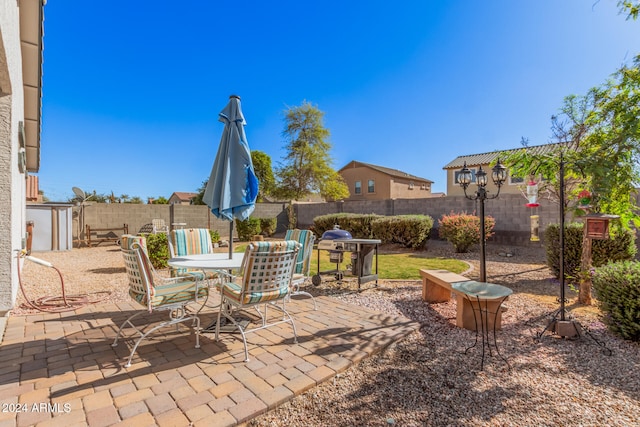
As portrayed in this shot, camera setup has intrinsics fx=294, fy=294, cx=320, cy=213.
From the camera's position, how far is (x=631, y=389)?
226 centimetres

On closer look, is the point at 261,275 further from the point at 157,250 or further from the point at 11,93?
the point at 157,250

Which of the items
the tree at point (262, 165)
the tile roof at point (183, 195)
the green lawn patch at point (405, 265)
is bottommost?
the green lawn patch at point (405, 265)

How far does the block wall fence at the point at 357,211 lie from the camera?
9.67 meters

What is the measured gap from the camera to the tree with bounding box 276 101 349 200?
20.3 metres

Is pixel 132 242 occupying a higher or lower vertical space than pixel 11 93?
lower

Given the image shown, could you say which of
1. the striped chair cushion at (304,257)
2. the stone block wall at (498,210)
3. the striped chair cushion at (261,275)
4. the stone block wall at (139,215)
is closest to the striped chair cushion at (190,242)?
the striped chair cushion at (304,257)

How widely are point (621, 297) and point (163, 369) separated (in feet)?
14.9

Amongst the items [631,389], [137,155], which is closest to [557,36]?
[631,389]

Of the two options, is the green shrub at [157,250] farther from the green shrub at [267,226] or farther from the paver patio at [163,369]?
the green shrub at [267,226]

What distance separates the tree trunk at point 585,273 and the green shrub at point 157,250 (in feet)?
25.3

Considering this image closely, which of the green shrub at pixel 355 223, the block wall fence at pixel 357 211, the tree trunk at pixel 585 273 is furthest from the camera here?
the green shrub at pixel 355 223

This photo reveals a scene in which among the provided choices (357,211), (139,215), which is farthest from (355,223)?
(139,215)

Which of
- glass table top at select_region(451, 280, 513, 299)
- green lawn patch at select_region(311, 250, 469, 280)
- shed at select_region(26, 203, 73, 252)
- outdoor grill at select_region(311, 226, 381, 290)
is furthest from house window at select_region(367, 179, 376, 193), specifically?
glass table top at select_region(451, 280, 513, 299)

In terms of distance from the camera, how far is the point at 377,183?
25719mm
